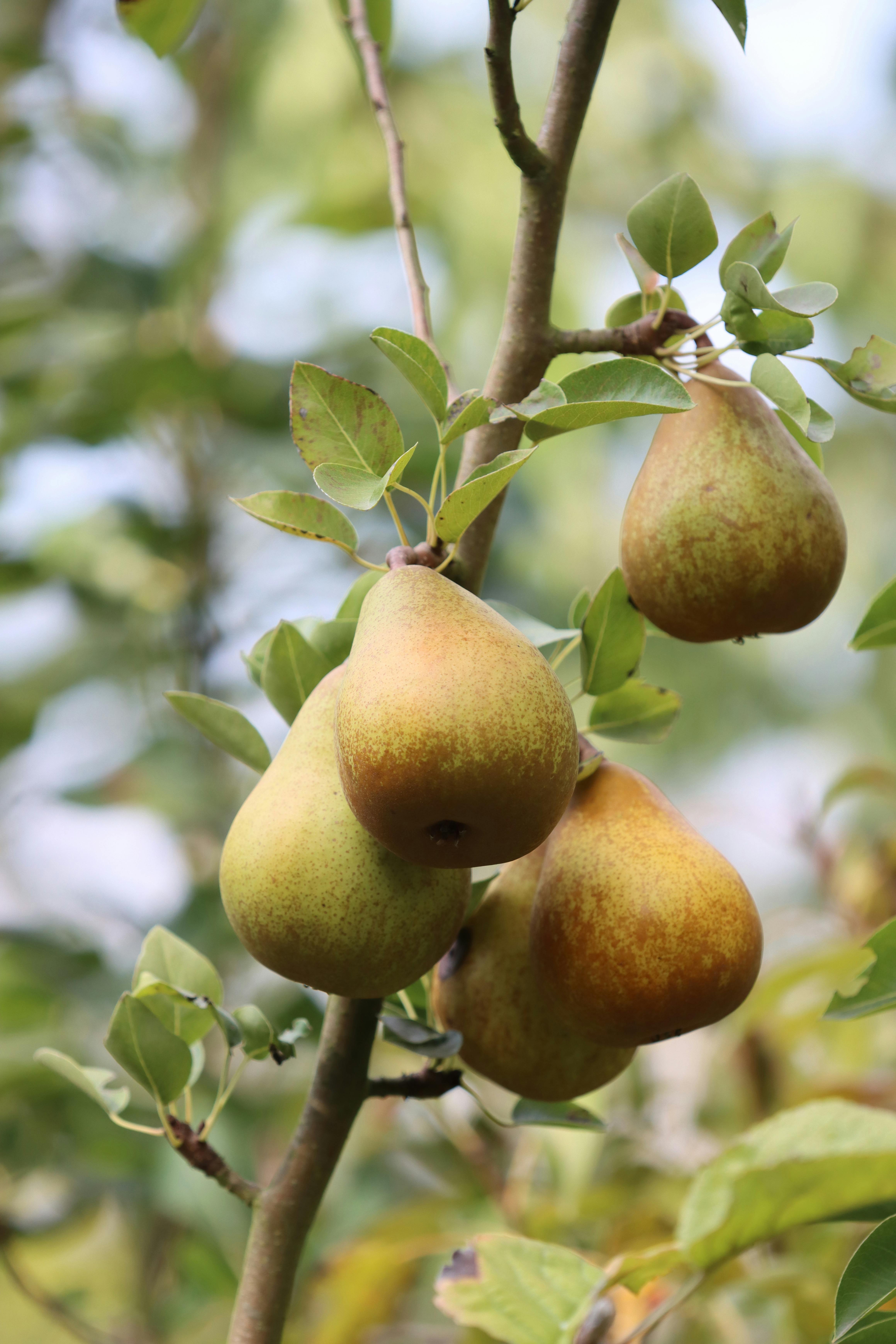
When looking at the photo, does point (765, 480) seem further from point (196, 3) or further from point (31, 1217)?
point (31, 1217)

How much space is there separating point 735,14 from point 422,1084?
505mm

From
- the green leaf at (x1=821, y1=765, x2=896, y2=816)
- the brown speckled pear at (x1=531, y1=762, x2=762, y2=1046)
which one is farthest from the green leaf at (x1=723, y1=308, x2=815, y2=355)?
the green leaf at (x1=821, y1=765, x2=896, y2=816)

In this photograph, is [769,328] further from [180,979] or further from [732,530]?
[180,979]

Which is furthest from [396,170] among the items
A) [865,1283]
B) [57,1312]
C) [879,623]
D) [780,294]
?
[57,1312]

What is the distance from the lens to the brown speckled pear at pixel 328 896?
1.46 ft

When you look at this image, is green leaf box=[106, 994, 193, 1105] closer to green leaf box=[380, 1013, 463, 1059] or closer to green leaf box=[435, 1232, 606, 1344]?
green leaf box=[380, 1013, 463, 1059]

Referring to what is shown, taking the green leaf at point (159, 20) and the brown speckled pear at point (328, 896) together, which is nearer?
the brown speckled pear at point (328, 896)

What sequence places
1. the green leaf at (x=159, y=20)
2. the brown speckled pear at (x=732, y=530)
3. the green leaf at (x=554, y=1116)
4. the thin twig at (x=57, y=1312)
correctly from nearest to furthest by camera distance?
the brown speckled pear at (x=732, y=530) → the green leaf at (x=554, y=1116) → the green leaf at (x=159, y=20) → the thin twig at (x=57, y=1312)

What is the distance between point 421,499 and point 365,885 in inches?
6.1

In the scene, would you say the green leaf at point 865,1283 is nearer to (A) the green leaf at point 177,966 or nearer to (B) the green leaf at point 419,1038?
(B) the green leaf at point 419,1038

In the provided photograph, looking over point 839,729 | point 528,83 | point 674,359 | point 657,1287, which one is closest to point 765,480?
point 674,359

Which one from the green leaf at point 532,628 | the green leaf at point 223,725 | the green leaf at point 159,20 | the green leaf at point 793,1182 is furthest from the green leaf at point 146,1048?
the green leaf at point 159,20

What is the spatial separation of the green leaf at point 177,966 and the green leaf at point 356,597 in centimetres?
18

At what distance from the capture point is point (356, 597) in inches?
22.7
